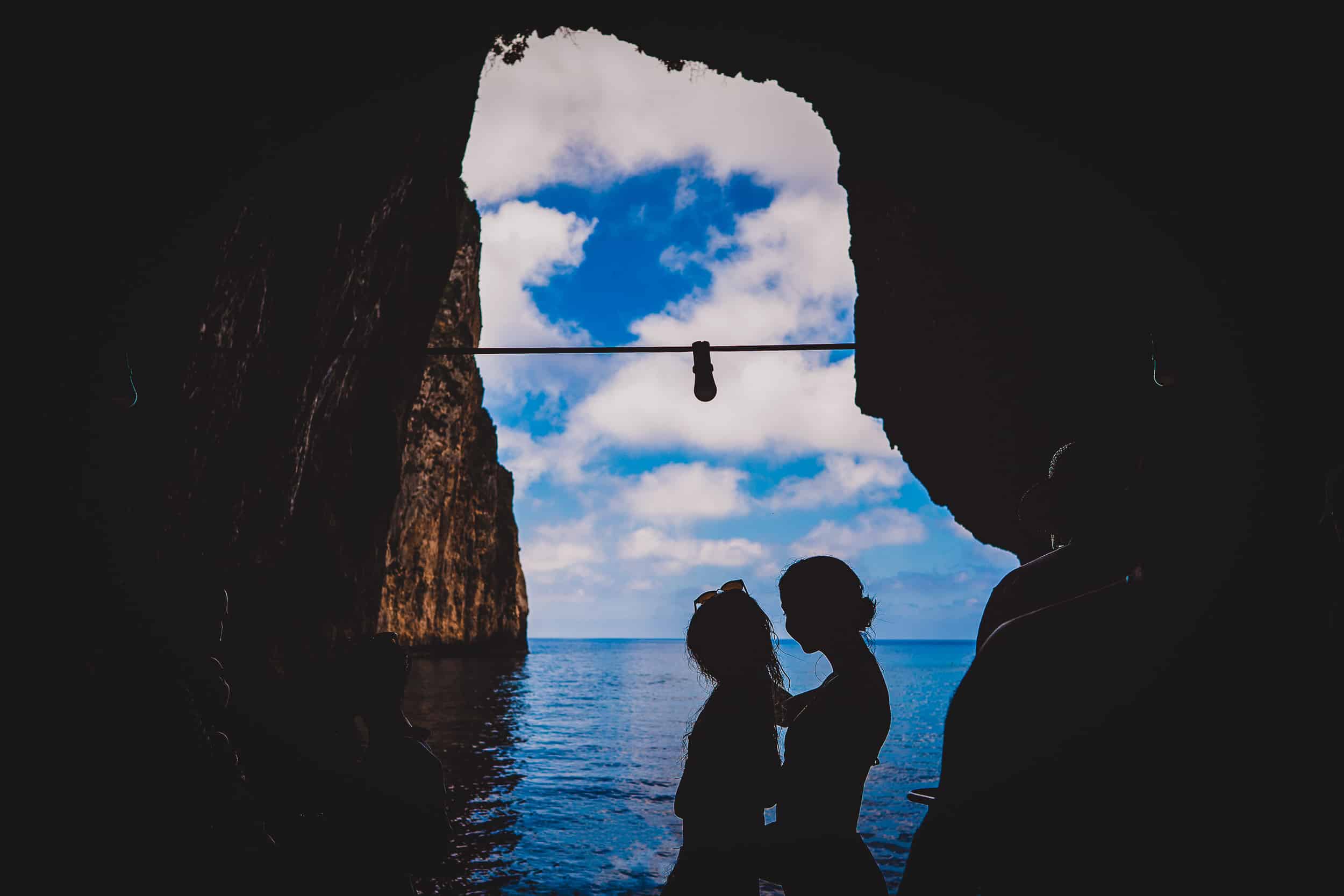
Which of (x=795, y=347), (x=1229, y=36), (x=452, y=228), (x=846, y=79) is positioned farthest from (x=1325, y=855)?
(x=452, y=228)

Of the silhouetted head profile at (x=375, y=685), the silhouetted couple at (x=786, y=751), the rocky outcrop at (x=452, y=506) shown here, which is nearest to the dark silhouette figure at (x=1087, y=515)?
the silhouetted couple at (x=786, y=751)

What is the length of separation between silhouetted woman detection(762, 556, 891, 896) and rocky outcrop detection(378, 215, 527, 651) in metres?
44.3

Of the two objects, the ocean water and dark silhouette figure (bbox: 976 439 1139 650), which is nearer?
dark silhouette figure (bbox: 976 439 1139 650)

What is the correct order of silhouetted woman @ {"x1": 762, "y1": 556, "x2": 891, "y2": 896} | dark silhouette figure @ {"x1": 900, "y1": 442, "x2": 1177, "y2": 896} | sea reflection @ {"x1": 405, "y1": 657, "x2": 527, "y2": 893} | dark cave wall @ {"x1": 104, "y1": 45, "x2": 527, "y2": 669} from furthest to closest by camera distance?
1. sea reflection @ {"x1": 405, "y1": 657, "x2": 527, "y2": 893}
2. dark cave wall @ {"x1": 104, "y1": 45, "x2": 527, "y2": 669}
3. silhouetted woman @ {"x1": 762, "y1": 556, "x2": 891, "y2": 896}
4. dark silhouette figure @ {"x1": 900, "y1": 442, "x2": 1177, "y2": 896}

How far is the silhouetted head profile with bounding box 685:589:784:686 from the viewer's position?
2674 mm

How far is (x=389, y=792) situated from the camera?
2.61 m

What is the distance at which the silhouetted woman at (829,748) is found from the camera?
2.28m

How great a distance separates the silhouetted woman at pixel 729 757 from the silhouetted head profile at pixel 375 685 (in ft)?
4.11

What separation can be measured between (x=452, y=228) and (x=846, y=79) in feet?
28.1

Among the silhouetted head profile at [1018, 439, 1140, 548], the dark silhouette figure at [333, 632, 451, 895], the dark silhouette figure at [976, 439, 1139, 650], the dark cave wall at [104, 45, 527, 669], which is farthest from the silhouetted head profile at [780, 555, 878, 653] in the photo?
the dark cave wall at [104, 45, 527, 669]

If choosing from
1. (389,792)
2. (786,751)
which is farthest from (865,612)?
(389,792)

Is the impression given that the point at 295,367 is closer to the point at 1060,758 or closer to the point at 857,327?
the point at 1060,758

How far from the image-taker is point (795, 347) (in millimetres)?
5809

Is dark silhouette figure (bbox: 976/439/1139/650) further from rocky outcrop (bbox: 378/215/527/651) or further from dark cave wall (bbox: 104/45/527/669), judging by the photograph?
rocky outcrop (bbox: 378/215/527/651)
